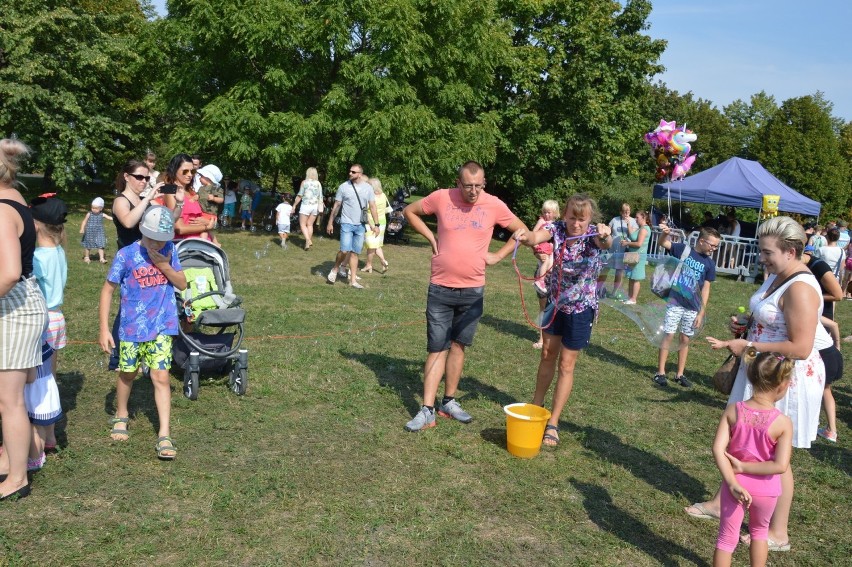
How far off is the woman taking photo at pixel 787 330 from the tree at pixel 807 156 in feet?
134

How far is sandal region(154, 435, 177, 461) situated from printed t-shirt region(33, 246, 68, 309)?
3.86 ft

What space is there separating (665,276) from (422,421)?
307 cm

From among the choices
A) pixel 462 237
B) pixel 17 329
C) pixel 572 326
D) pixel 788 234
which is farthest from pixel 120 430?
pixel 788 234

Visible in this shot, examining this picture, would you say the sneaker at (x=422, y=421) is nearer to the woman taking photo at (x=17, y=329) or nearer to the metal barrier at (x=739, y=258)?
the woman taking photo at (x=17, y=329)

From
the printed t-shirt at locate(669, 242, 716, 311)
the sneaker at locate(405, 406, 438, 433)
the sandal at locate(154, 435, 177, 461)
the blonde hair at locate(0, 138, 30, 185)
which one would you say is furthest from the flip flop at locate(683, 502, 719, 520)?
the blonde hair at locate(0, 138, 30, 185)

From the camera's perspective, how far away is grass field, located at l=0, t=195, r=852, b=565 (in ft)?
12.7

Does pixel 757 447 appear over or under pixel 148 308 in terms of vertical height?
under

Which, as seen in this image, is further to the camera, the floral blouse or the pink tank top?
the floral blouse

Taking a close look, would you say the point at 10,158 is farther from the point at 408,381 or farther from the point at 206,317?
the point at 408,381

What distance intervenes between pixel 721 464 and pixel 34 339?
3762mm

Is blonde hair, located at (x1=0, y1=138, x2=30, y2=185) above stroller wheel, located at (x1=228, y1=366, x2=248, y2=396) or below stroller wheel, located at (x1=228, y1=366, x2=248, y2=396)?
above

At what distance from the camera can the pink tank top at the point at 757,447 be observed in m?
3.51

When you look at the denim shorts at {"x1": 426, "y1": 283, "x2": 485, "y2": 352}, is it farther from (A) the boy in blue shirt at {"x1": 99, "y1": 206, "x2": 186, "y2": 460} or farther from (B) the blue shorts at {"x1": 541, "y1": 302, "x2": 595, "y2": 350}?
(A) the boy in blue shirt at {"x1": 99, "y1": 206, "x2": 186, "y2": 460}

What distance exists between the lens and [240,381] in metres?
6.08
